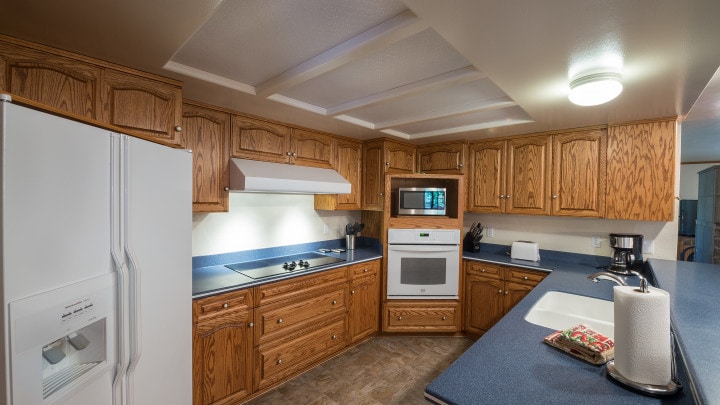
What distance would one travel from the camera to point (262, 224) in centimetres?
287

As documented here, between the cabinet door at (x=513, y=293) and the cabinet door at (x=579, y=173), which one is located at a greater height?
the cabinet door at (x=579, y=173)

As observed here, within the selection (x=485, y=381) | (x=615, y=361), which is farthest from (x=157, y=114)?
(x=615, y=361)

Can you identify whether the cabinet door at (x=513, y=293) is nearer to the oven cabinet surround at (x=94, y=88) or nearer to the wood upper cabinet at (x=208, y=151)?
the wood upper cabinet at (x=208, y=151)

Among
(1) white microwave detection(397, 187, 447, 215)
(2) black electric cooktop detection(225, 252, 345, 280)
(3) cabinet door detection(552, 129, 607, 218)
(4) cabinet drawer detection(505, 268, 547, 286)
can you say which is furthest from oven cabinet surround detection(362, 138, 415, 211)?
(3) cabinet door detection(552, 129, 607, 218)

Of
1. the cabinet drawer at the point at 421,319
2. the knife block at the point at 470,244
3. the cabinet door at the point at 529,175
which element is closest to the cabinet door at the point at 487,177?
the cabinet door at the point at 529,175

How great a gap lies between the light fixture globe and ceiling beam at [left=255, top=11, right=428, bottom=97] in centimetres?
97

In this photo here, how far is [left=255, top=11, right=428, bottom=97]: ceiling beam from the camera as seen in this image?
1.20 m

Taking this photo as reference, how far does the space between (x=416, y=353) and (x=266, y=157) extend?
2.27m

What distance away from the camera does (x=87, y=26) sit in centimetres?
120

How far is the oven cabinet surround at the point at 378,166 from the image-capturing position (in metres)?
3.28

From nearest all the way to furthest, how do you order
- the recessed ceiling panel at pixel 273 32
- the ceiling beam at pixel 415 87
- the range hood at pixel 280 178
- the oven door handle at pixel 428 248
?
the recessed ceiling panel at pixel 273 32 → the ceiling beam at pixel 415 87 → the range hood at pixel 280 178 → the oven door handle at pixel 428 248

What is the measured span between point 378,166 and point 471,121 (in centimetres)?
105

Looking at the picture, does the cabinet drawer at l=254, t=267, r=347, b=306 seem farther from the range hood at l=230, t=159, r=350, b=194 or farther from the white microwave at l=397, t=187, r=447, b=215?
the white microwave at l=397, t=187, r=447, b=215

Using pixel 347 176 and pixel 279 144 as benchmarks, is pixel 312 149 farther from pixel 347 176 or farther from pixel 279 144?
pixel 347 176
